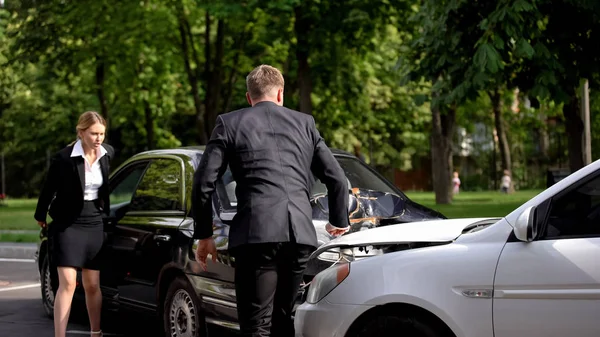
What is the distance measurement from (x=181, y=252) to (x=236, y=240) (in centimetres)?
263

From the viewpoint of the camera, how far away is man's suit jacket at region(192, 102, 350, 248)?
201 inches

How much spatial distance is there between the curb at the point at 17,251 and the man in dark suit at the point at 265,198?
13.3 metres

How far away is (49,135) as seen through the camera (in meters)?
56.8

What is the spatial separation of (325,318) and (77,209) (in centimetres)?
286

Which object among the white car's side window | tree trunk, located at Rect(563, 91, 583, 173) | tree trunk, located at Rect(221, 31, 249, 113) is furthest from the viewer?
tree trunk, located at Rect(221, 31, 249, 113)

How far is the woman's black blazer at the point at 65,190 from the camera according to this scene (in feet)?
25.0

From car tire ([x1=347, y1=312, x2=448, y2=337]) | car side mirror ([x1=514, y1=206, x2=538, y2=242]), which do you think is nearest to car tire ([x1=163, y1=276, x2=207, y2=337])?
car tire ([x1=347, y1=312, x2=448, y2=337])

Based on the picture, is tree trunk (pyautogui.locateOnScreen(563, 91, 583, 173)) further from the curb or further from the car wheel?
the car wheel

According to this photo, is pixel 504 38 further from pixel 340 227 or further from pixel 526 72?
pixel 340 227

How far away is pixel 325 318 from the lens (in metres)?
5.41

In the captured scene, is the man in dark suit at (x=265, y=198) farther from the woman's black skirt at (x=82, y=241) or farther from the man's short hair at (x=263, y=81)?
the woman's black skirt at (x=82, y=241)

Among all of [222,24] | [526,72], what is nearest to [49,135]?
[222,24]

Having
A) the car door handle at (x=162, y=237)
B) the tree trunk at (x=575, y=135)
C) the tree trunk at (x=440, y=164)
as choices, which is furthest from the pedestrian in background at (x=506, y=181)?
the car door handle at (x=162, y=237)

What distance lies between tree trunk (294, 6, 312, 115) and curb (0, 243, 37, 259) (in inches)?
358
